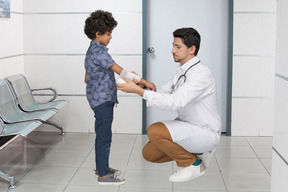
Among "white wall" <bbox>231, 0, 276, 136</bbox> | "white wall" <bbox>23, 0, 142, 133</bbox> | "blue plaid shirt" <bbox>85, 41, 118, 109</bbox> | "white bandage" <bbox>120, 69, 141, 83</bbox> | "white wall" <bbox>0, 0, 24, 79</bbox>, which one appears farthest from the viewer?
"white wall" <bbox>23, 0, 142, 133</bbox>

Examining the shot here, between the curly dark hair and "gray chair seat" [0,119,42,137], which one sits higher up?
the curly dark hair

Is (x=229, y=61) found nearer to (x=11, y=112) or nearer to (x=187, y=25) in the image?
(x=187, y=25)

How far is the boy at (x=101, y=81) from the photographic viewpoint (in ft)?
11.8

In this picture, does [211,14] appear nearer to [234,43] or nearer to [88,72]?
[234,43]

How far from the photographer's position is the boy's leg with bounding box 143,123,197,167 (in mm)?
3201

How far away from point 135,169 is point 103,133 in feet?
3.19

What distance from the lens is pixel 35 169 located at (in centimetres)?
448

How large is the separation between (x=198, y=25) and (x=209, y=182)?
2519mm

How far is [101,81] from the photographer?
364 centimetres

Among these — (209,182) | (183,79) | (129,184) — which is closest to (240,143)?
(209,182)

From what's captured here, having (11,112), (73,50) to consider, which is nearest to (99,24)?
(11,112)

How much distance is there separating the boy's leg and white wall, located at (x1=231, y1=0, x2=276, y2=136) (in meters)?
2.80

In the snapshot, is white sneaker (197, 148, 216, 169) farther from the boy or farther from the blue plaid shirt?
the blue plaid shirt

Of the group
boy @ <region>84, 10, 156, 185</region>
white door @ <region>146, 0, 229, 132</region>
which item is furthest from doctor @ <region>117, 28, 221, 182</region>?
white door @ <region>146, 0, 229, 132</region>
